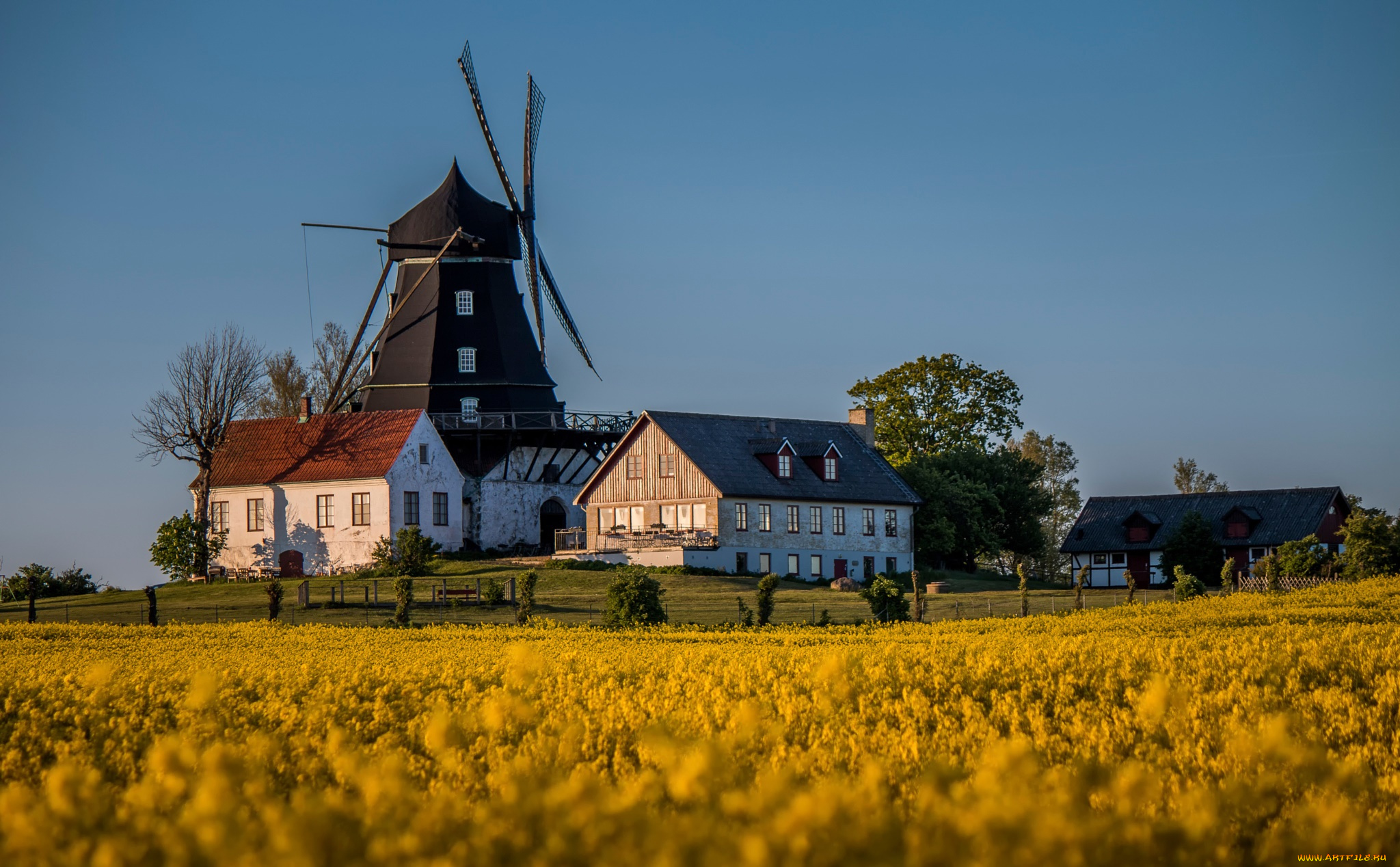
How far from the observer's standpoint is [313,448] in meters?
65.1

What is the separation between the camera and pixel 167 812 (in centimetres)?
746

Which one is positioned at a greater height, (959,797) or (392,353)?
(392,353)

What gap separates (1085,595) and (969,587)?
7035 millimetres

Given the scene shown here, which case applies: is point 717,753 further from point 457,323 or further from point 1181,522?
point 1181,522

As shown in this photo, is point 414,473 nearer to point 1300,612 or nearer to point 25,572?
point 25,572

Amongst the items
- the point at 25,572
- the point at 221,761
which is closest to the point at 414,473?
the point at 25,572

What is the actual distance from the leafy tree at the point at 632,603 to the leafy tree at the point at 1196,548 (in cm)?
4301

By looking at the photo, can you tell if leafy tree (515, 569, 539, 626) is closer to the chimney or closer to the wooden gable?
the wooden gable

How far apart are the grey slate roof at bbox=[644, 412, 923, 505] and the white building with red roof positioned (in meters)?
11.1

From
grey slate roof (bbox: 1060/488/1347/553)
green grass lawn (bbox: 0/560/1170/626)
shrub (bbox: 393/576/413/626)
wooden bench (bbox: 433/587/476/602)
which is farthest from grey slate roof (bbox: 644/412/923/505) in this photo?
shrub (bbox: 393/576/413/626)

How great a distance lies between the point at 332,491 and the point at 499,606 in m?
22.9

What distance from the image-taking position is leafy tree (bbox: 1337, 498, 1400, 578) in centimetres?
4506

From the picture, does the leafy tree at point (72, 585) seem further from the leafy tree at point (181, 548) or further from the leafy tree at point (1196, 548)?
the leafy tree at point (1196, 548)

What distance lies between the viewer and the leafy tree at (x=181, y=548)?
6291cm
